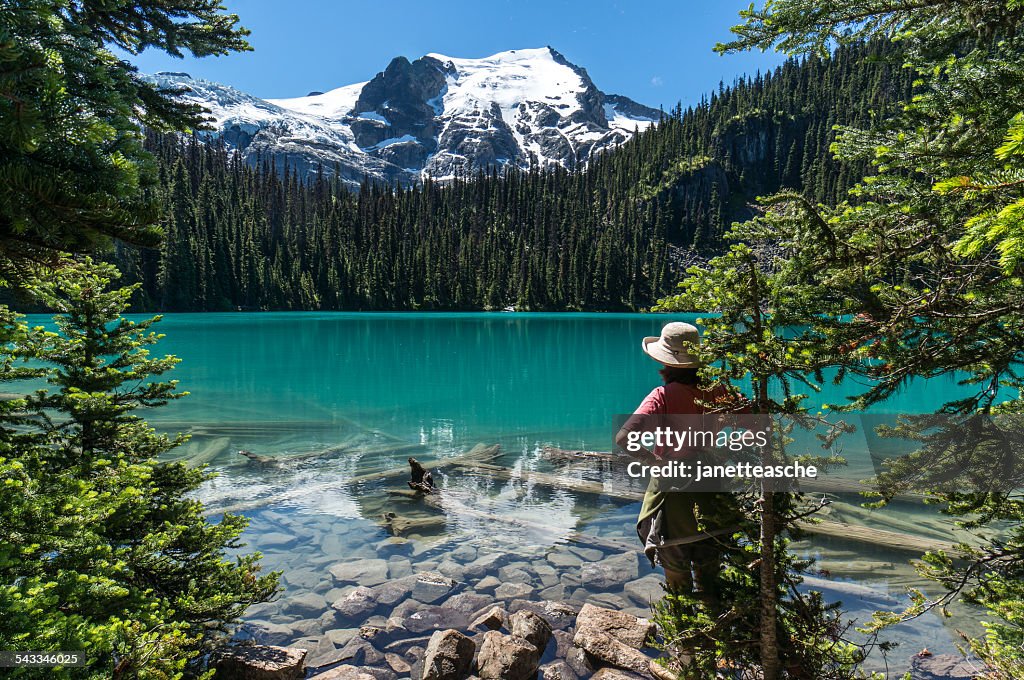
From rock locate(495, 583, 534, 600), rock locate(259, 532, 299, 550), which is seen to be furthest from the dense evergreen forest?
rock locate(495, 583, 534, 600)

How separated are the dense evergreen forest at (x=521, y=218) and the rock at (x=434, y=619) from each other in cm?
9236

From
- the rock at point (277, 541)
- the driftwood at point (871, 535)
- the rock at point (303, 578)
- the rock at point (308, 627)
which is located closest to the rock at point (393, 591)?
the rock at point (308, 627)

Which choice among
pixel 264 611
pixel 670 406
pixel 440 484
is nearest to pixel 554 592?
pixel 264 611

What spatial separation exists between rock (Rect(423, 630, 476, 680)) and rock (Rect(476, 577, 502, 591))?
1.82 meters

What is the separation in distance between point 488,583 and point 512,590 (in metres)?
0.36

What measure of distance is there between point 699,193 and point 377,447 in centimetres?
13245

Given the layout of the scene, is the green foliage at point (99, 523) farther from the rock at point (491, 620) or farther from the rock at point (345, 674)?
the rock at point (491, 620)

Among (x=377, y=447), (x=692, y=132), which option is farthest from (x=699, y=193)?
(x=377, y=447)

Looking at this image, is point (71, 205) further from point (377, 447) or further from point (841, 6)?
point (377, 447)

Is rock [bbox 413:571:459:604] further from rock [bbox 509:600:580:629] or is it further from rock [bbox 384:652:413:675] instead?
rock [bbox 384:652:413:675]

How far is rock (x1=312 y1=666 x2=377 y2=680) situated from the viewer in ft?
15.3

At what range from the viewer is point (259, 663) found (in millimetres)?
4539

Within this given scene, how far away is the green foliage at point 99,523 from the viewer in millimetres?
2490

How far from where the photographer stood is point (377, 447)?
48.2 ft
